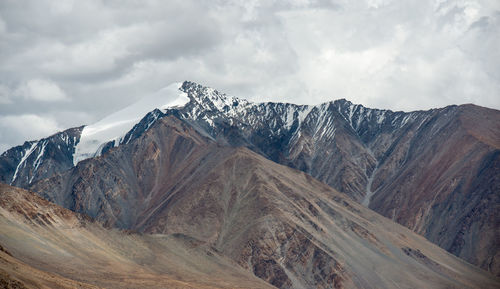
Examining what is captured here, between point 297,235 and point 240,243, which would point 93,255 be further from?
point 297,235

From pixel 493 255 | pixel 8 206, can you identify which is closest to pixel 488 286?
pixel 493 255

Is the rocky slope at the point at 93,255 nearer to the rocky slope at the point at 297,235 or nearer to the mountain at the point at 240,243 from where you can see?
the mountain at the point at 240,243

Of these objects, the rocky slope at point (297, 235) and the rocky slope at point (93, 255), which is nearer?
the rocky slope at point (93, 255)

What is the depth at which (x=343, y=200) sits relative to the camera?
198750 millimetres

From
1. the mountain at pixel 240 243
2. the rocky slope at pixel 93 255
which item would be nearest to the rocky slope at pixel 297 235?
the mountain at pixel 240 243

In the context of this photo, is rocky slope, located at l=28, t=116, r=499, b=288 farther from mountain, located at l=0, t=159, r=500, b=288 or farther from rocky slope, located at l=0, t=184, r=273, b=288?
rocky slope, located at l=0, t=184, r=273, b=288

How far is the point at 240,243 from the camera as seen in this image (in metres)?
159

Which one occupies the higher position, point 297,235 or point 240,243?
point 297,235

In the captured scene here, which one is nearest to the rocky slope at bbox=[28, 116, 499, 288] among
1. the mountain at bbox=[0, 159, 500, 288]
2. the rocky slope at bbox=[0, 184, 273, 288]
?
the mountain at bbox=[0, 159, 500, 288]

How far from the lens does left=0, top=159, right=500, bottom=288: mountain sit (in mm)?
105562

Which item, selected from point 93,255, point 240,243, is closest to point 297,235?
point 240,243

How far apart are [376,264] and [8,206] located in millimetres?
89467

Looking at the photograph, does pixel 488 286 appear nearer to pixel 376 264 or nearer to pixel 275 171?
pixel 376 264

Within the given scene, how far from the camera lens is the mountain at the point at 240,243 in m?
106
